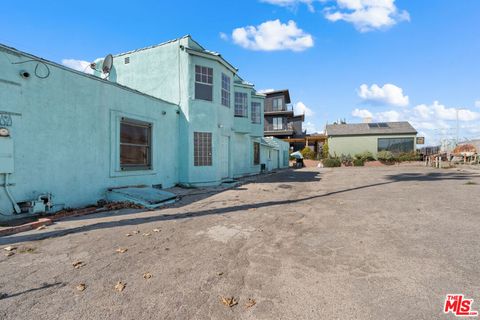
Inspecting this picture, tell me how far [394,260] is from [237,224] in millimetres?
3163

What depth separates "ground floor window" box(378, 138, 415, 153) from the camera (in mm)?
34531

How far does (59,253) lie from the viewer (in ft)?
13.1

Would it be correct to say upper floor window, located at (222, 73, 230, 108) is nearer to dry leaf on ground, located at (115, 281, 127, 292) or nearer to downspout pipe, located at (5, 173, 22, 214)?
downspout pipe, located at (5, 173, 22, 214)

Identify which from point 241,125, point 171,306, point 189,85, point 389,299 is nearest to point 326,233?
point 389,299

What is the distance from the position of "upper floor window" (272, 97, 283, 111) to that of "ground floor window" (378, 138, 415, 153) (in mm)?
16580

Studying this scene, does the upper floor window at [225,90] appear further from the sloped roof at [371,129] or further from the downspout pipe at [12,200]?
the sloped roof at [371,129]

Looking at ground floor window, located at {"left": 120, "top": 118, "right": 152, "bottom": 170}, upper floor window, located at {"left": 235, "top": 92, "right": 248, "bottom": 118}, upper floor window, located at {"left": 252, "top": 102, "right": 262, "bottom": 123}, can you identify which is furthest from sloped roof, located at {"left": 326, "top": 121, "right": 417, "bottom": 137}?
ground floor window, located at {"left": 120, "top": 118, "right": 152, "bottom": 170}

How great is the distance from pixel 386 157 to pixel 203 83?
93.5ft

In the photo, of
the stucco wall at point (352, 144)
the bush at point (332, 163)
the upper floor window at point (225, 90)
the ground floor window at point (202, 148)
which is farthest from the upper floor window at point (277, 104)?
the ground floor window at point (202, 148)

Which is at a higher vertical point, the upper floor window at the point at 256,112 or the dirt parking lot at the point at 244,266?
the upper floor window at the point at 256,112

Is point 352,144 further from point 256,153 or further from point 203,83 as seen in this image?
point 203,83

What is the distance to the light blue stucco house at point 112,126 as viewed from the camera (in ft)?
19.5

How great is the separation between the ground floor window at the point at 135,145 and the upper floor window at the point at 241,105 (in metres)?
8.46

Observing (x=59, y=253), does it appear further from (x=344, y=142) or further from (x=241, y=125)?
(x=344, y=142)
